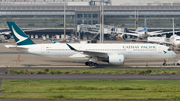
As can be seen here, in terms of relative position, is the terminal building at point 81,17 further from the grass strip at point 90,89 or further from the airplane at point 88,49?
the grass strip at point 90,89

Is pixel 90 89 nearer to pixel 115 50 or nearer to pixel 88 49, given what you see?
pixel 115 50

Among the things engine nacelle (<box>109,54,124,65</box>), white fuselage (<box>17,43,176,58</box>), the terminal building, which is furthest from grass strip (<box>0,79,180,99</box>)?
the terminal building

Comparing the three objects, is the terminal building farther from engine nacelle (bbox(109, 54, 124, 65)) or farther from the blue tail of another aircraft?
engine nacelle (bbox(109, 54, 124, 65))

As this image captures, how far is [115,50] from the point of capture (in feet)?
144

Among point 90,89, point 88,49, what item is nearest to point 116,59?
point 88,49

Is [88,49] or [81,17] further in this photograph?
[81,17]

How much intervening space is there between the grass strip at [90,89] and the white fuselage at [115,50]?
14439 mm

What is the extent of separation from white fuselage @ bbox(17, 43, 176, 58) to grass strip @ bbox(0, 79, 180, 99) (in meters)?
14.4

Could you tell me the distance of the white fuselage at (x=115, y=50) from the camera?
43969 millimetres

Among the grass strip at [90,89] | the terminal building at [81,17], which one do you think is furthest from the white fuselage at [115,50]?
the terminal building at [81,17]

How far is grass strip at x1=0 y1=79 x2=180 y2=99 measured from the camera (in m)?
22.1

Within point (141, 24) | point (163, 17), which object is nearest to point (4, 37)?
point (141, 24)

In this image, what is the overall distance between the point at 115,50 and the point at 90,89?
19321 mm

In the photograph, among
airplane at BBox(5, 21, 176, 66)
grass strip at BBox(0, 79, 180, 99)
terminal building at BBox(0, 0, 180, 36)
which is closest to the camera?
grass strip at BBox(0, 79, 180, 99)
